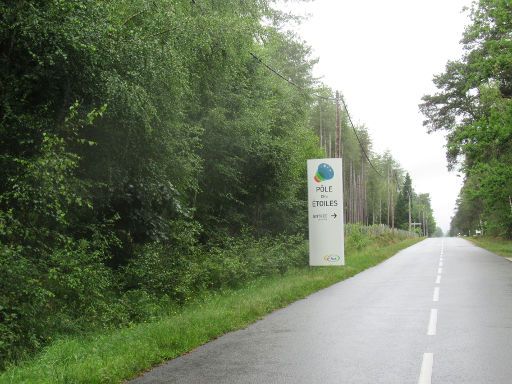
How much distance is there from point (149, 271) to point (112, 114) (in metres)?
3.91

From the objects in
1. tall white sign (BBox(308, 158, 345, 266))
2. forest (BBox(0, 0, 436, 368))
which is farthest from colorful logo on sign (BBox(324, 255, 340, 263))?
forest (BBox(0, 0, 436, 368))

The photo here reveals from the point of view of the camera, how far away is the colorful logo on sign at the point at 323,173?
823 inches

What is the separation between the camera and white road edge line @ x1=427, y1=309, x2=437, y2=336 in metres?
8.80

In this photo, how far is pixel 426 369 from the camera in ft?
21.2

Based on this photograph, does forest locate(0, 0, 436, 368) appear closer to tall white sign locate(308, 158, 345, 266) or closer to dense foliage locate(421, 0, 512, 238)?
tall white sign locate(308, 158, 345, 266)

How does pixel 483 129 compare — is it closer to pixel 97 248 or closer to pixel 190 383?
pixel 97 248

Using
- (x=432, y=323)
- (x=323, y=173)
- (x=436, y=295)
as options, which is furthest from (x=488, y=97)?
(x=432, y=323)

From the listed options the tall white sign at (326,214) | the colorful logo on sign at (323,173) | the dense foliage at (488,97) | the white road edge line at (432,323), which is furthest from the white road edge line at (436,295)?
the dense foliage at (488,97)

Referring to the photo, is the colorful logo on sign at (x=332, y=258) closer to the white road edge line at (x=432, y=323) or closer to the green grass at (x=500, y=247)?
the white road edge line at (x=432, y=323)

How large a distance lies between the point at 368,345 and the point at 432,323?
231 centimetres

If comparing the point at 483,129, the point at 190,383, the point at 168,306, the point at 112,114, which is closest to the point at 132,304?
the point at 168,306

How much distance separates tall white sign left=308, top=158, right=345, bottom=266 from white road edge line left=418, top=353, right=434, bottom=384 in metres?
13.4

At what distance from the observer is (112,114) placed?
34.8 feet

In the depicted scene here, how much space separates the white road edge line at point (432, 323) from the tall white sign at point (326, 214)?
9.52 metres
